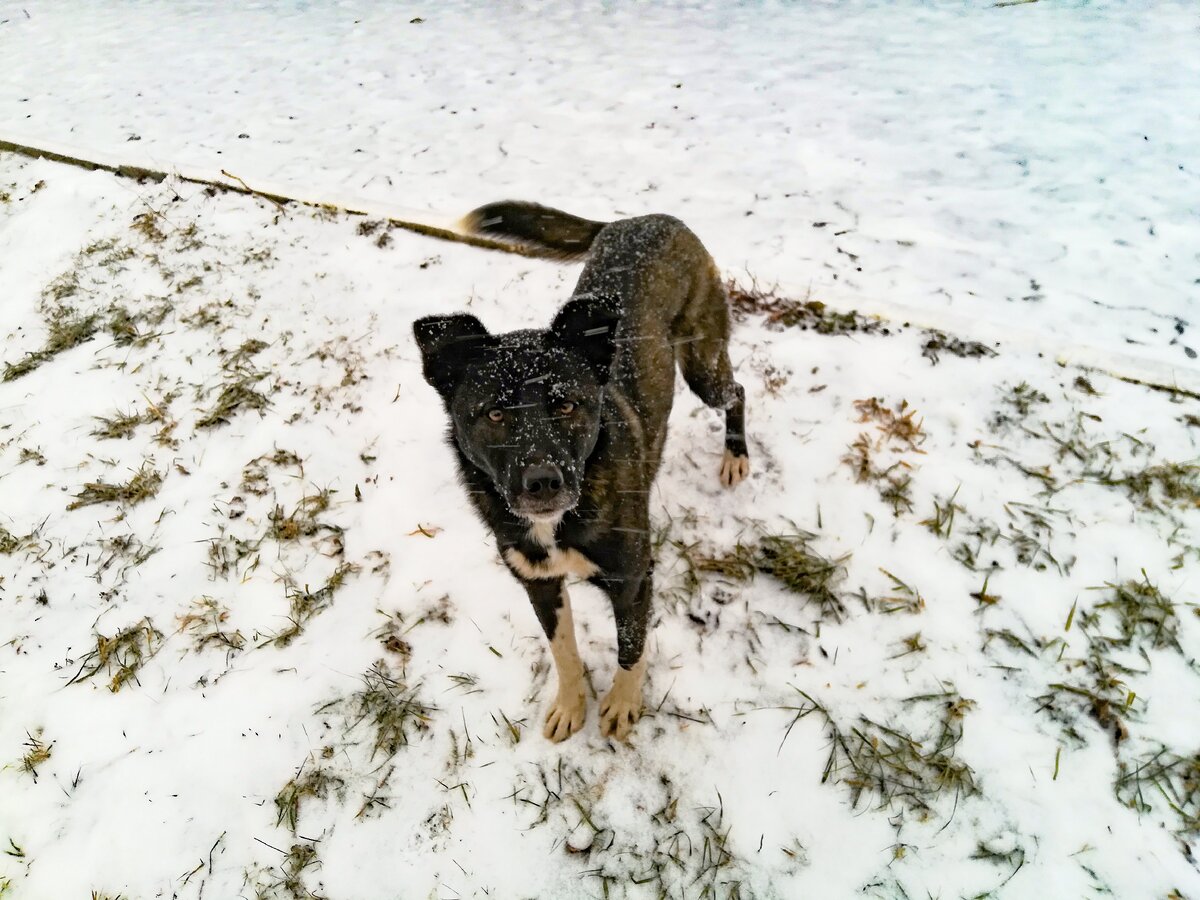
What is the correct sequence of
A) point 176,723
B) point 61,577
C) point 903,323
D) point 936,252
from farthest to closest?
point 936,252 → point 903,323 → point 61,577 → point 176,723

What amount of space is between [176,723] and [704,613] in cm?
262

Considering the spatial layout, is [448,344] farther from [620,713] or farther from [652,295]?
[620,713]

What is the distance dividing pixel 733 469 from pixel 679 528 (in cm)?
48

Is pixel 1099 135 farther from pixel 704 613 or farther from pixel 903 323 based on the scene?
pixel 704 613

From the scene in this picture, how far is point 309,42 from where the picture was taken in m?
8.95

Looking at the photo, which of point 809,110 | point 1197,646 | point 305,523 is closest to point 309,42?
point 809,110

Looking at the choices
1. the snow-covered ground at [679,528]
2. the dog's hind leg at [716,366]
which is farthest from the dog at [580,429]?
the snow-covered ground at [679,528]

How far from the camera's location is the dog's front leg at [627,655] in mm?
2570

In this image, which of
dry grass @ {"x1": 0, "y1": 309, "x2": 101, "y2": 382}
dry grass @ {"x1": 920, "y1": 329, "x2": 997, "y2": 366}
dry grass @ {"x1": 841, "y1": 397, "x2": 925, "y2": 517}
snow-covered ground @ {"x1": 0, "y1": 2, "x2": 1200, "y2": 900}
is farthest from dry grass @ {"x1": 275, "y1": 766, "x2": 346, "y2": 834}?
dry grass @ {"x1": 0, "y1": 309, "x2": 101, "y2": 382}

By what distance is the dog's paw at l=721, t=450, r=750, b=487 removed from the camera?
3740 mm

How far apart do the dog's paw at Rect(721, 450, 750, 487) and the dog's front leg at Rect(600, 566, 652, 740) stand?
48.3 inches

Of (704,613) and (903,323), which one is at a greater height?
(903,323)

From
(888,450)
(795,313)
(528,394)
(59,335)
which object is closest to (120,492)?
(59,335)

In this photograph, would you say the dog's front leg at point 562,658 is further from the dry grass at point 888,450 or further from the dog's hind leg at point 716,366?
the dry grass at point 888,450
